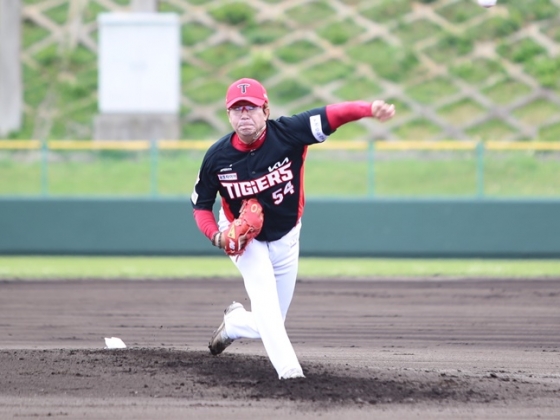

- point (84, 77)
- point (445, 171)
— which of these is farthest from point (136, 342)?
point (84, 77)

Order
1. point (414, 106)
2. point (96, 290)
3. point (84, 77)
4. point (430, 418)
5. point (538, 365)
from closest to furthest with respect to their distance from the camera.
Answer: point (430, 418) → point (538, 365) → point (96, 290) → point (414, 106) → point (84, 77)

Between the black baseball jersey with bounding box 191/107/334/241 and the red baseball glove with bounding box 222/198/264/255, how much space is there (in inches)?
5.6

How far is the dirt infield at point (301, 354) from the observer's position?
6734 mm

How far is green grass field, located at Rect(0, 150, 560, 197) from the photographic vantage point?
18781 millimetres

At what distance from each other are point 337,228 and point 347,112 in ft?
35.8

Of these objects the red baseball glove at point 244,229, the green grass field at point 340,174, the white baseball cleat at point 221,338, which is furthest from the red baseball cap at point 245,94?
the green grass field at point 340,174

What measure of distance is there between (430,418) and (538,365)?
7.67 ft

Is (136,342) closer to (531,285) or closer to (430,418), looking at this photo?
(430,418)

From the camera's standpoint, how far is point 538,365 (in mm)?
8398

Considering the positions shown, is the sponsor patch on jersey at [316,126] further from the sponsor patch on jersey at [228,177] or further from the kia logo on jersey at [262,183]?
the sponsor patch on jersey at [228,177]

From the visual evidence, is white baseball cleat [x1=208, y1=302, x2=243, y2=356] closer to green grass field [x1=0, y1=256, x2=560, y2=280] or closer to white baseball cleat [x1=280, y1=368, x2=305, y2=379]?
white baseball cleat [x1=280, y1=368, x2=305, y2=379]

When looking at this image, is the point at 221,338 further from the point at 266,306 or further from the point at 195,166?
Result: the point at 195,166

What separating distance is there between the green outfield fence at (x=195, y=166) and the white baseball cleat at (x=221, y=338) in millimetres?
10646

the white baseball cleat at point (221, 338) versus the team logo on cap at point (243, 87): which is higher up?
the team logo on cap at point (243, 87)
